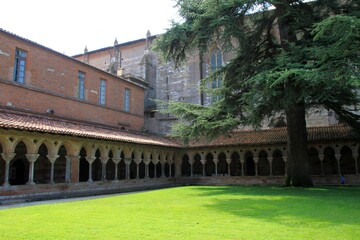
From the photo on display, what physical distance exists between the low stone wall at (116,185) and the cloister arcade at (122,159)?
345 millimetres

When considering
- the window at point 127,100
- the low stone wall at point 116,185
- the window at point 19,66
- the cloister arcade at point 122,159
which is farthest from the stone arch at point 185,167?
the window at point 19,66

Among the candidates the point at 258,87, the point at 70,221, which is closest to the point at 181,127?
the point at 258,87

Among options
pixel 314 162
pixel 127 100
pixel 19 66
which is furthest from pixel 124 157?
pixel 314 162

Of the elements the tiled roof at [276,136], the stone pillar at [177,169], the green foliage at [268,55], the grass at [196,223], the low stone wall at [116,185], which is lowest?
the grass at [196,223]

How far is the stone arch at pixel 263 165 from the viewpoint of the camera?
22.7 meters

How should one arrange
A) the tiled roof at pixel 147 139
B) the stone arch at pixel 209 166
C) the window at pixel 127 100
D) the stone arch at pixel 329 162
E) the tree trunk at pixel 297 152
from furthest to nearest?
the window at pixel 127 100, the stone arch at pixel 209 166, the stone arch at pixel 329 162, the tree trunk at pixel 297 152, the tiled roof at pixel 147 139

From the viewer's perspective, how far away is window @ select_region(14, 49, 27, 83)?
54.8 feet

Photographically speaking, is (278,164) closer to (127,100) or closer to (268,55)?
(268,55)

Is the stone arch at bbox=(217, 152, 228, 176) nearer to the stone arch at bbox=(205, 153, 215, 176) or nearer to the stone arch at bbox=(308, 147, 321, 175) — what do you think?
the stone arch at bbox=(205, 153, 215, 176)

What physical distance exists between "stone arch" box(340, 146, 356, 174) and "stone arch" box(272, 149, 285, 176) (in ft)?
11.6

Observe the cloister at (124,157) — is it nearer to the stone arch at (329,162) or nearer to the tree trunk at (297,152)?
the stone arch at (329,162)

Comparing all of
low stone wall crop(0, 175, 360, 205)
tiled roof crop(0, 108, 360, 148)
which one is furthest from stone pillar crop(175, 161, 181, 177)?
tiled roof crop(0, 108, 360, 148)

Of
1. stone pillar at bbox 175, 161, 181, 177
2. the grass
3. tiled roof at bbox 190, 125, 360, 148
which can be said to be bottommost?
the grass

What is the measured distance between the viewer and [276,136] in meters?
21.0
